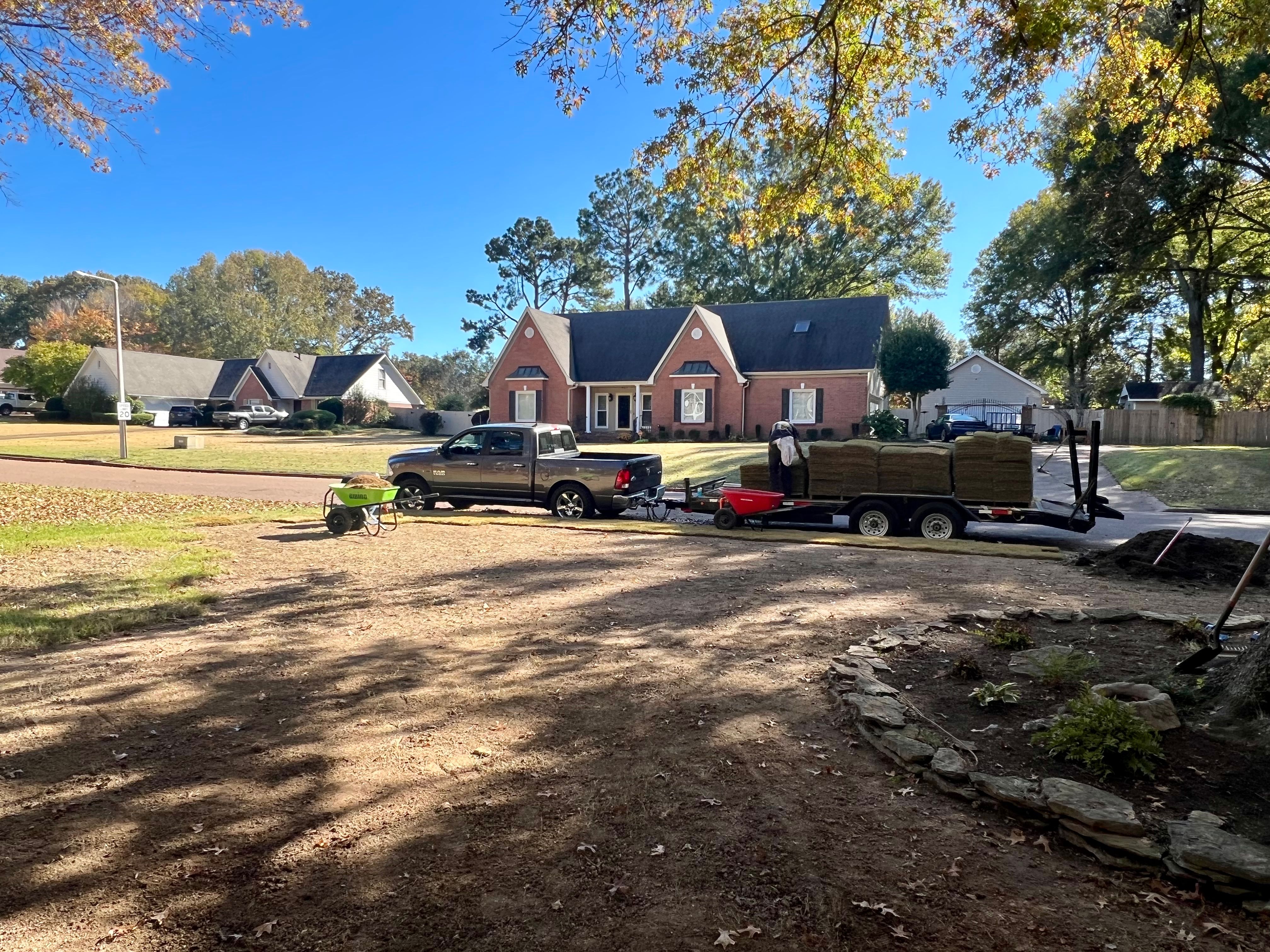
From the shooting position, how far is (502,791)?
367cm

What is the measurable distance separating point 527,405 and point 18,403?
48.1 meters

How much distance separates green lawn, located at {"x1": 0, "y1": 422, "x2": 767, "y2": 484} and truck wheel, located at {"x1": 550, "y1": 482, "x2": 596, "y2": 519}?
355 centimetres

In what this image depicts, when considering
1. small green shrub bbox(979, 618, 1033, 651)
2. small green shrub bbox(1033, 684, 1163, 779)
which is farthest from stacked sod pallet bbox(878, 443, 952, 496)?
small green shrub bbox(1033, 684, 1163, 779)

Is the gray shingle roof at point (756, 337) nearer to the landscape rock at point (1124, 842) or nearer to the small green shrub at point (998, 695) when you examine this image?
the small green shrub at point (998, 695)

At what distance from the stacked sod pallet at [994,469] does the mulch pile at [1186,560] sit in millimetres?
2101

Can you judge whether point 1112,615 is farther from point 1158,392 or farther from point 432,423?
point 1158,392

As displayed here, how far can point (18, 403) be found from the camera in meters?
60.8

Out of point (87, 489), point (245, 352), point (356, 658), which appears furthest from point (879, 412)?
point (245, 352)

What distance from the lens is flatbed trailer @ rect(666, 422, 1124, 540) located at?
11297 mm

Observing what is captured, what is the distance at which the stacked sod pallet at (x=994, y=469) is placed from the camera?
11398mm

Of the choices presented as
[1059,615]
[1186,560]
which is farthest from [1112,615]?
[1186,560]

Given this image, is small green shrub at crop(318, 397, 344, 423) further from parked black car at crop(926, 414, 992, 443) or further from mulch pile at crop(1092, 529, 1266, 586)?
mulch pile at crop(1092, 529, 1266, 586)

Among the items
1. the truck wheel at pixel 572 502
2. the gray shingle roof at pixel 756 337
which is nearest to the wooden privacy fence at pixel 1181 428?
the gray shingle roof at pixel 756 337

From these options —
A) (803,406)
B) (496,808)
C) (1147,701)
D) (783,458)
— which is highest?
(803,406)
